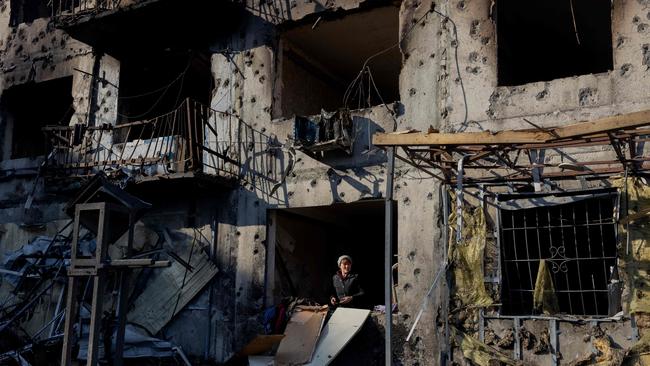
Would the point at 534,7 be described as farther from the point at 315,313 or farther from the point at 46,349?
the point at 46,349

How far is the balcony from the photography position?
13016 mm

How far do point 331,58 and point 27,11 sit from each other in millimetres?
7647

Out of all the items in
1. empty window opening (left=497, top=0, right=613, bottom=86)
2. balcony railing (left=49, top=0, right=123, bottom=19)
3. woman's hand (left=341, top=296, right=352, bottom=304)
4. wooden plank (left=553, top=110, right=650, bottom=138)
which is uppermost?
balcony railing (left=49, top=0, right=123, bottom=19)

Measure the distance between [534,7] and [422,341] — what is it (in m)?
6.46

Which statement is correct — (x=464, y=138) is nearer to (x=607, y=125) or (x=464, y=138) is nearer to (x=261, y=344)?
(x=607, y=125)

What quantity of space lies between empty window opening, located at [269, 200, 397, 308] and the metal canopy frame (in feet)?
7.02

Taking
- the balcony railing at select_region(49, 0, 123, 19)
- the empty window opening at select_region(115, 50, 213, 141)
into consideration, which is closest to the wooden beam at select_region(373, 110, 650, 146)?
the empty window opening at select_region(115, 50, 213, 141)

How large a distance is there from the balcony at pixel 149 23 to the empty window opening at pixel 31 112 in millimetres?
1952

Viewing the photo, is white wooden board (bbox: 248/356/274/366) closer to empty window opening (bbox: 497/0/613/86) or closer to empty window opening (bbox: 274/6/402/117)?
empty window opening (bbox: 274/6/402/117)

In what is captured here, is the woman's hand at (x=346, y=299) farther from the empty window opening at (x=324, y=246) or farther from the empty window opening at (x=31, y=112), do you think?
the empty window opening at (x=31, y=112)

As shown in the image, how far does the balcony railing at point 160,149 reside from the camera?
492 inches

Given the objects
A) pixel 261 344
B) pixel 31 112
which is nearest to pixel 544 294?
pixel 261 344

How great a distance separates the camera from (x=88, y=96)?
14656 millimetres

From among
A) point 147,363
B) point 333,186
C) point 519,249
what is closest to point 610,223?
point 519,249
